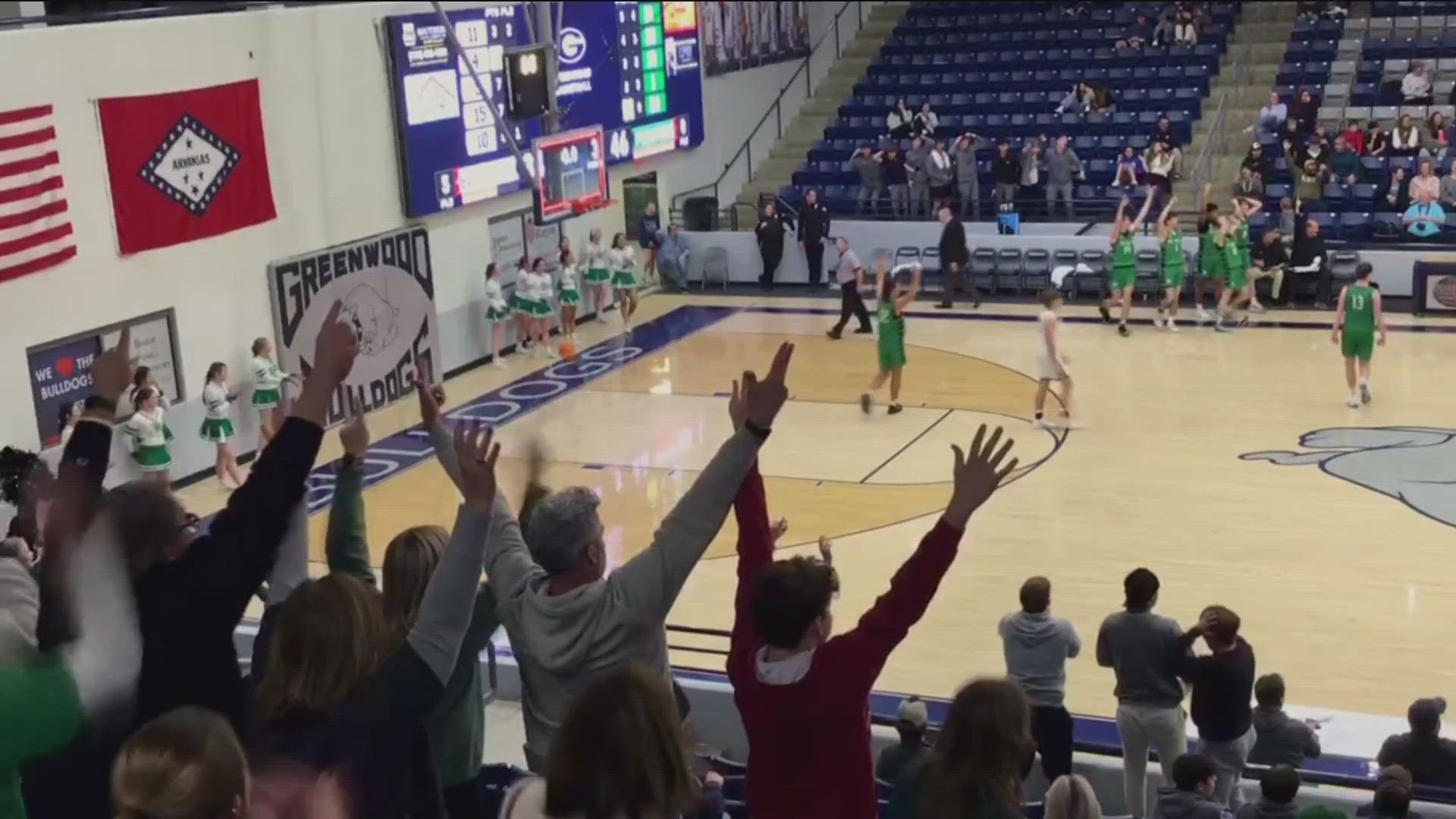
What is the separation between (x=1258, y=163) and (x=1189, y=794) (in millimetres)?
17987

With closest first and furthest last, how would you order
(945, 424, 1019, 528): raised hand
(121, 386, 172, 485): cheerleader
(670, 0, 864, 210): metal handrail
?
1. (945, 424, 1019, 528): raised hand
2. (121, 386, 172, 485): cheerleader
3. (670, 0, 864, 210): metal handrail

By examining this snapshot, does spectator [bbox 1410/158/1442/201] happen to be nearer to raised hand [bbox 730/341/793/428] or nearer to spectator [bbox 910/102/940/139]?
spectator [bbox 910/102/940/139]

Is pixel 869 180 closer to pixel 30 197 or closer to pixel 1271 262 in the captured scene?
pixel 1271 262

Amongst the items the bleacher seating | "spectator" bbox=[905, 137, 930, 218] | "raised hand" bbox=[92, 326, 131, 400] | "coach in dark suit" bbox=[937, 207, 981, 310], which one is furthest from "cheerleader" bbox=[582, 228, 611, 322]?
"raised hand" bbox=[92, 326, 131, 400]

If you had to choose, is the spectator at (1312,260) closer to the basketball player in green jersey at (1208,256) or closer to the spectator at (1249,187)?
the basketball player in green jersey at (1208,256)

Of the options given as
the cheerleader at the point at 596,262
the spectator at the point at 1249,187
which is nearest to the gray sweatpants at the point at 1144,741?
the cheerleader at the point at 596,262

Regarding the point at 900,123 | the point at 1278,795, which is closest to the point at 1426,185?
the point at 900,123

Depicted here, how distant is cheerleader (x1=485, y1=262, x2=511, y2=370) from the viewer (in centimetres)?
1978

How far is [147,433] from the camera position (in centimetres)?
1449

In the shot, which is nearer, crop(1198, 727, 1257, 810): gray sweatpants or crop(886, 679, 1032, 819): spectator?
crop(886, 679, 1032, 819): spectator

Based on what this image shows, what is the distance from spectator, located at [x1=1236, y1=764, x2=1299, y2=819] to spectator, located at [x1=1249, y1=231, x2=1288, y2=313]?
15.4 m

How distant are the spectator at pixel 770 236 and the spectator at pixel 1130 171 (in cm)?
442

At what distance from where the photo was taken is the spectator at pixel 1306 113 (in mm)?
23422

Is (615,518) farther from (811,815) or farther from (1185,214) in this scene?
(1185,214)
